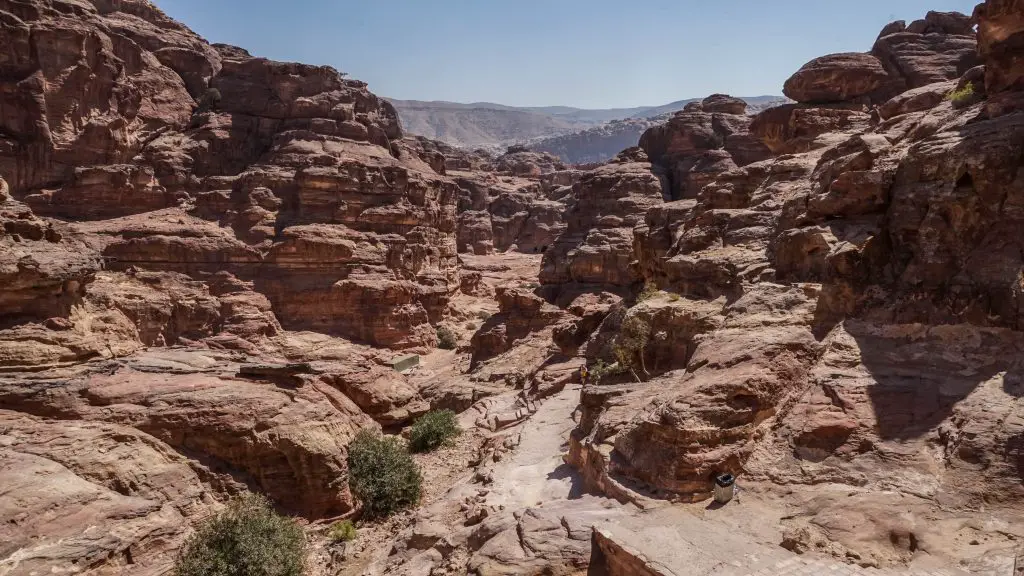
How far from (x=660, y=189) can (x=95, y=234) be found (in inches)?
1377

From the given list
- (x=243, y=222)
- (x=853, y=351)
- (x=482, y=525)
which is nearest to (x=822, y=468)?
(x=853, y=351)

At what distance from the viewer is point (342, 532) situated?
41.5ft

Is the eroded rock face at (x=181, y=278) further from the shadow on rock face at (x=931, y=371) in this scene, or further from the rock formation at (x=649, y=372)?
the shadow on rock face at (x=931, y=371)

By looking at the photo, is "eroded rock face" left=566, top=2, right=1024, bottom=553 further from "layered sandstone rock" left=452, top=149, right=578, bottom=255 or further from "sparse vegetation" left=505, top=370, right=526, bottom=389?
"layered sandstone rock" left=452, top=149, right=578, bottom=255

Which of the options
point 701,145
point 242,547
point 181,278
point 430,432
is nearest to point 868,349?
point 242,547

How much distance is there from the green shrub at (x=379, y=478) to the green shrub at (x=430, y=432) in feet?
9.41

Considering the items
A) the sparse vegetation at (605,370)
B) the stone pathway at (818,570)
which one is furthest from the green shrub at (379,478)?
the stone pathway at (818,570)

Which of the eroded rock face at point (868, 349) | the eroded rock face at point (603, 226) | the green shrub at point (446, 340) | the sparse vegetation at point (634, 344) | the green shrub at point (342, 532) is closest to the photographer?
the eroded rock face at point (868, 349)

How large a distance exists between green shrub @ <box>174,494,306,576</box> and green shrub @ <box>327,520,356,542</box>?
118 cm

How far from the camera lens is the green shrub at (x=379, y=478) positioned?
1388 centimetres

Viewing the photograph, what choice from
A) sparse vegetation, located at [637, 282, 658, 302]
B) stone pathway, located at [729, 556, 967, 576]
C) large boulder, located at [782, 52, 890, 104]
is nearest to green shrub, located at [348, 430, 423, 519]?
sparse vegetation, located at [637, 282, 658, 302]

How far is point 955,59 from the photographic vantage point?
24.6 m

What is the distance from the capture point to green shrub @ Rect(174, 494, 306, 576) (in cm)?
1005

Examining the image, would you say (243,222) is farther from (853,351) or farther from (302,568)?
(853,351)
